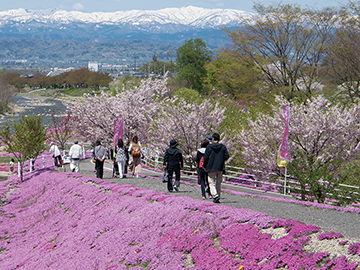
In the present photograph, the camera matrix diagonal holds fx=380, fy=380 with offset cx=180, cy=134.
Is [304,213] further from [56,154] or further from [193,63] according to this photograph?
[193,63]

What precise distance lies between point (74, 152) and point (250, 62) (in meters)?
23.8

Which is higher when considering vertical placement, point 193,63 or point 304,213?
point 193,63

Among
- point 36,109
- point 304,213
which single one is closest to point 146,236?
point 304,213

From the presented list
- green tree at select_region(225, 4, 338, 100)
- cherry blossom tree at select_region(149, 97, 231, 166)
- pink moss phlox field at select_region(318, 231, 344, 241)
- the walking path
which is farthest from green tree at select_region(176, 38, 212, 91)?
pink moss phlox field at select_region(318, 231, 344, 241)

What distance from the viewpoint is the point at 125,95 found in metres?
34.3

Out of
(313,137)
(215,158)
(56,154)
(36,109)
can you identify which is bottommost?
(36,109)

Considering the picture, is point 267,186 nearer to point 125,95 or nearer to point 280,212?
point 280,212

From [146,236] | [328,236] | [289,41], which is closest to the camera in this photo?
[328,236]

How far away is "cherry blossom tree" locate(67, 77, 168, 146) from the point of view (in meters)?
33.6

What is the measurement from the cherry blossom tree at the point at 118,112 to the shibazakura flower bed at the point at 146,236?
17.2 meters

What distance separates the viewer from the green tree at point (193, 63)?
3716 inches

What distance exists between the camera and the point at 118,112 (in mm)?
33844

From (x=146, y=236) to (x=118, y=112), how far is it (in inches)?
975

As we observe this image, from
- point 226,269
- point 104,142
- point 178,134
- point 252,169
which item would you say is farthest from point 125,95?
point 226,269
